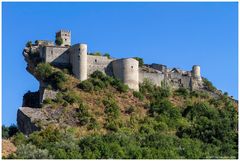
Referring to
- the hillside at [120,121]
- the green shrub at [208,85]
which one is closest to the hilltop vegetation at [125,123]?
the hillside at [120,121]

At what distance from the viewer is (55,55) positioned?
62000 mm

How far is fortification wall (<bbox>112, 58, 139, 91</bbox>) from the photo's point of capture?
62.1 metres

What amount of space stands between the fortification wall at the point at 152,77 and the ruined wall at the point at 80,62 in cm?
425

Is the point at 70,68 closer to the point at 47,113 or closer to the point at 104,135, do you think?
the point at 47,113

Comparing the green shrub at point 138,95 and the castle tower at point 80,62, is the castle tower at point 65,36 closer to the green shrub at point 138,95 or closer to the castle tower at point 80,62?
the castle tower at point 80,62

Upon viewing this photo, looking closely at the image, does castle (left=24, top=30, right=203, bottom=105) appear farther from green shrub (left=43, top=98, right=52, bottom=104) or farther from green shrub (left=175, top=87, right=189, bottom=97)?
green shrub (left=175, top=87, right=189, bottom=97)

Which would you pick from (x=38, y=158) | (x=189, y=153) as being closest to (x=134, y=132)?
(x=189, y=153)

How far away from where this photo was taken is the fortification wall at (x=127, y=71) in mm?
62125

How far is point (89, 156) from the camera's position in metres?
46.1

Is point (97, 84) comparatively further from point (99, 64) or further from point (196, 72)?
point (196, 72)

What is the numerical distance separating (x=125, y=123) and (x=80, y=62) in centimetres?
571

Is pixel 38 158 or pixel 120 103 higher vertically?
pixel 120 103

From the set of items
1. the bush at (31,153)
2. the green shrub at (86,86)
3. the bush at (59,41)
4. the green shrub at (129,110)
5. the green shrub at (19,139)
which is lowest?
the bush at (31,153)

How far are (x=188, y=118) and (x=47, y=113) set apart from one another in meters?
9.24
